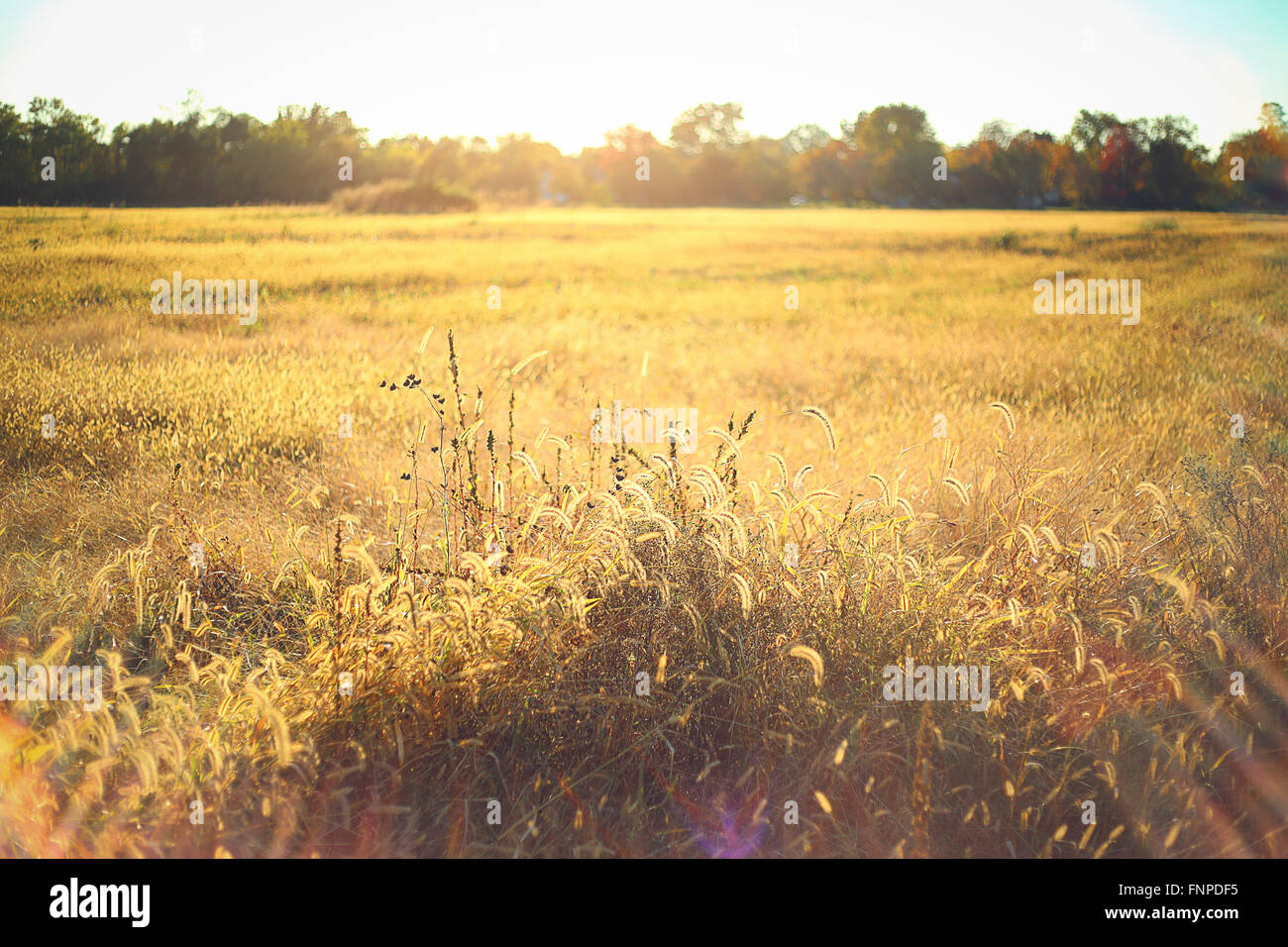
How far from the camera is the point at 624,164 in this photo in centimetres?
4116

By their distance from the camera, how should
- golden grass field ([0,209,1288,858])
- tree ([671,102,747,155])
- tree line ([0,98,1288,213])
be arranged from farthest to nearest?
tree ([671,102,747,155]), tree line ([0,98,1288,213]), golden grass field ([0,209,1288,858])

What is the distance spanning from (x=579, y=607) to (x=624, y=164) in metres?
42.2

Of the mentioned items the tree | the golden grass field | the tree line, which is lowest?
the golden grass field

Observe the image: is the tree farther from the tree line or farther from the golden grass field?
the golden grass field

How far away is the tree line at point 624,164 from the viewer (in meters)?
5.23

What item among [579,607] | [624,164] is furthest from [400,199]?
[624,164]

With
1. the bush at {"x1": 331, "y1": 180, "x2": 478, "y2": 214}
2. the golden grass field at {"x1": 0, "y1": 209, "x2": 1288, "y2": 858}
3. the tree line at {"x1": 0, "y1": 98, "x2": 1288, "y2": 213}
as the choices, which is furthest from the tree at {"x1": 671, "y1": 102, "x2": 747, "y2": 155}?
the golden grass field at {"x1": 0, "y1": 209, "x2": 1288, "y2": 858}

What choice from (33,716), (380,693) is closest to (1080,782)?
(380,693)

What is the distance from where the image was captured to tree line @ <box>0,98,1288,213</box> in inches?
206

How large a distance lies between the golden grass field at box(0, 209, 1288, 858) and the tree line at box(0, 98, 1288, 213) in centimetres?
35

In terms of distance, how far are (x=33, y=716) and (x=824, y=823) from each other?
2.63 metres

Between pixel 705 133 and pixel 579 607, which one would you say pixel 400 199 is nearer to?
pixel 579 607

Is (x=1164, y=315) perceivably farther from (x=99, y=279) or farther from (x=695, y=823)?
(x=99, y=279)

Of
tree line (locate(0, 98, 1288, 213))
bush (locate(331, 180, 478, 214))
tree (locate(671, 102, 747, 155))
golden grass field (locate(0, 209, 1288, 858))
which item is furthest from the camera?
tree (locate(671, 102, 747, 155))
